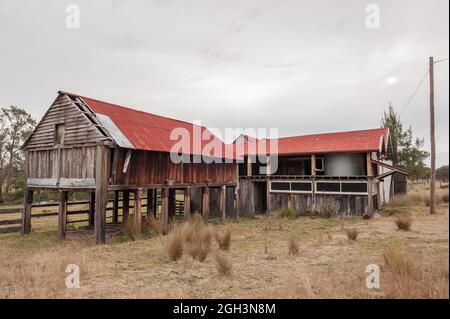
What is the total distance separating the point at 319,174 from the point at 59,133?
16851 millimetres

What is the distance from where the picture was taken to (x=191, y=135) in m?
19.5

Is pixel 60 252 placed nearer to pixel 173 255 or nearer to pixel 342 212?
pixel 173 255

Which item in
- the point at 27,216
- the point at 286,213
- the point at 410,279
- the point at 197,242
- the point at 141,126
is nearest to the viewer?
the point at 410,279

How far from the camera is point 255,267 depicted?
8.08 meters

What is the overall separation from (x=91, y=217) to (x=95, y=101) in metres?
6.55

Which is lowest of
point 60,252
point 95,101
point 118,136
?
point 60,252

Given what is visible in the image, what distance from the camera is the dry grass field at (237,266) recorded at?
238 inches

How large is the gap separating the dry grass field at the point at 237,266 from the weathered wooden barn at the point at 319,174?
18.0 ft

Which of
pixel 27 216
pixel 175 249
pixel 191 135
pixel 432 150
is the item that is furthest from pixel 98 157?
pixel 432 150

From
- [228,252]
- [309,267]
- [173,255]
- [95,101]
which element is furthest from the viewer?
[95,101]

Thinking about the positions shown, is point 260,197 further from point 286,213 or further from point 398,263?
point 398,263

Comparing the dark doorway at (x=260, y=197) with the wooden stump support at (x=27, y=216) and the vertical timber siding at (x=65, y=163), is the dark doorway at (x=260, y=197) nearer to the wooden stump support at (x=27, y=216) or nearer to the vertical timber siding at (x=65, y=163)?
the vertical timber siding at (x=65, y=163)

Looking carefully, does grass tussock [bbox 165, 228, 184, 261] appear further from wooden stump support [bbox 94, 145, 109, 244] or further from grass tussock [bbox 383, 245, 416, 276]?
grass tussock [bbox 383, 245, 416, 276]
